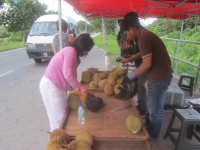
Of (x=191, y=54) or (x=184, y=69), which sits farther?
(x=191, y=54)

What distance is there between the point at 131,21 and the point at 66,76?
3.00ft

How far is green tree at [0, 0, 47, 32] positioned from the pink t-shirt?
73.6 feet

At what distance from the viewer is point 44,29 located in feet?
26.3

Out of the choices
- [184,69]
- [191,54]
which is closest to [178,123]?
[184,69]

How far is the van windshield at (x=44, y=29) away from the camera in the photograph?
7.96 metres

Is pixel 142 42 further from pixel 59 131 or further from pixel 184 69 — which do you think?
pixel 184 69

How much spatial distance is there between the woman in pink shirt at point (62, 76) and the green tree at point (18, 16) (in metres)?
22.4

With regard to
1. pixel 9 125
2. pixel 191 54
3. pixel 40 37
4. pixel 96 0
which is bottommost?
pixel 9 125

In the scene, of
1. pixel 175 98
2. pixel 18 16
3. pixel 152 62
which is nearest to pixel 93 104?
pixel 152 62

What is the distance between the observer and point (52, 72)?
2.02m

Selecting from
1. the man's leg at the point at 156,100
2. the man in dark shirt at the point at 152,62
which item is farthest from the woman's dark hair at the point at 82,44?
the man's leg at the point at 156,100

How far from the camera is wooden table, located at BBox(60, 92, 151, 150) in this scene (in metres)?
1.43

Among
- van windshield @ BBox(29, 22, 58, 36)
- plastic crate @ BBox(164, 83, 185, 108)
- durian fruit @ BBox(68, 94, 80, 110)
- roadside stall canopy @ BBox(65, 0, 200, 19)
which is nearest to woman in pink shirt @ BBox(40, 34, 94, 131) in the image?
durian fruit @ BBox(68, 94, 80, 110)

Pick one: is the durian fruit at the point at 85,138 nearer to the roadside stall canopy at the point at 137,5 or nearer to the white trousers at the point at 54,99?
the white trousers at the point at 54,99
